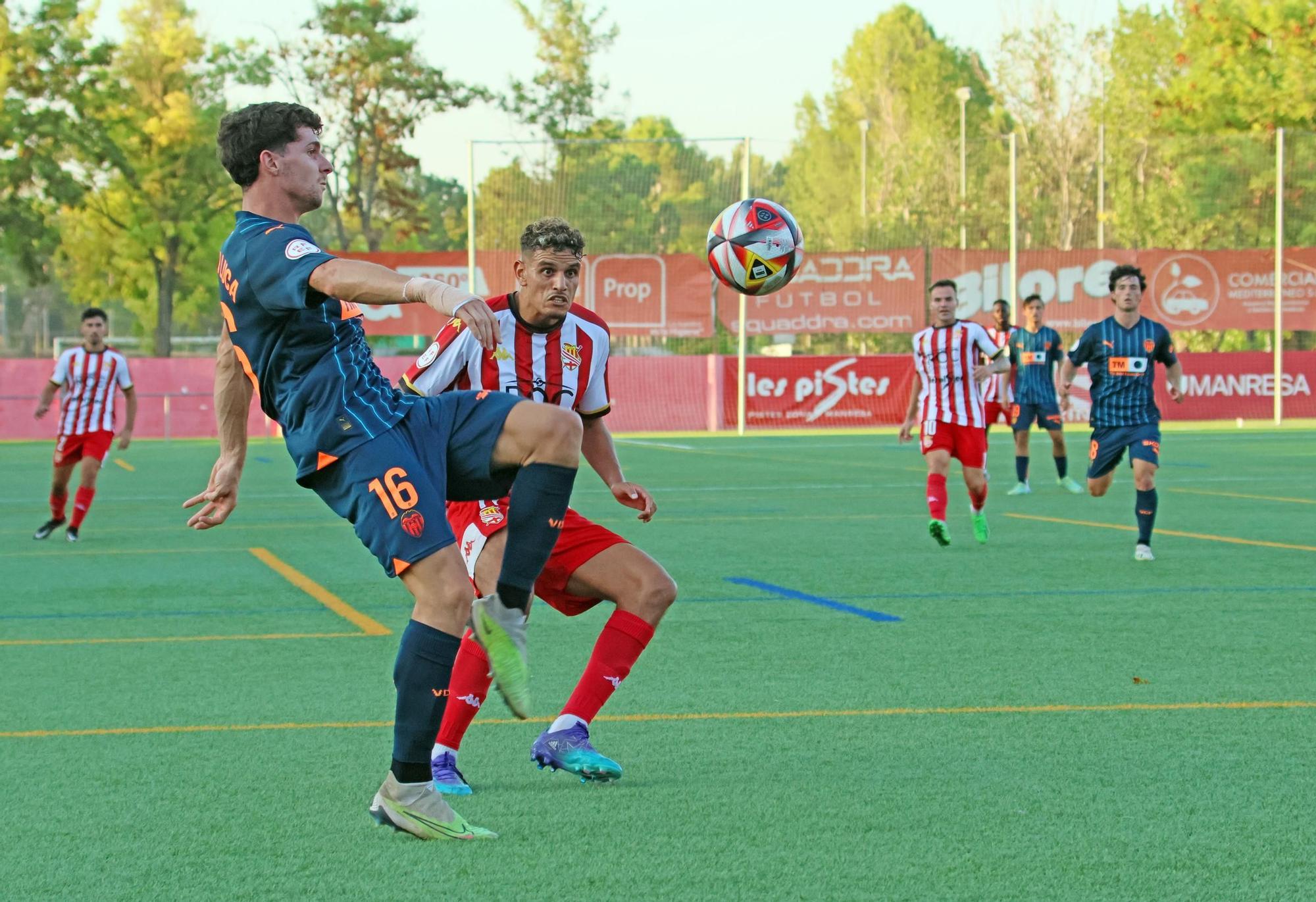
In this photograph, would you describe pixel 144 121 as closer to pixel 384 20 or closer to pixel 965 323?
pixel 384 20

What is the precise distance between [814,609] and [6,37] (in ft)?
144

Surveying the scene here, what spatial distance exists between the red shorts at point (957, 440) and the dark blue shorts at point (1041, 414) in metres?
6.09

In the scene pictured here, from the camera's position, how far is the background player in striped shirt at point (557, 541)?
17.2ft

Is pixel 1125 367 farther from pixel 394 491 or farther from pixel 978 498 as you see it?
pixel 394 491

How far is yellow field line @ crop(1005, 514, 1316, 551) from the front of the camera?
1224 cm

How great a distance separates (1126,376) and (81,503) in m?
9.01

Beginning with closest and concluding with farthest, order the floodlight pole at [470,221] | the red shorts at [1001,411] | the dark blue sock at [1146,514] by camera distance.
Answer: the dark blue sock at [1146,514] → the red shorts at [1001,411] → the floodlight pole at [470,221]

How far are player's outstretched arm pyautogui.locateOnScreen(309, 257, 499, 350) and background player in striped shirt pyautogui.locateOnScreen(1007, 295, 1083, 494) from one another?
15.2m

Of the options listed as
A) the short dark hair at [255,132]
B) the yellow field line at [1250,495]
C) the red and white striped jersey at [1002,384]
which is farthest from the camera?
the red and white striped jersey at [1002,384]

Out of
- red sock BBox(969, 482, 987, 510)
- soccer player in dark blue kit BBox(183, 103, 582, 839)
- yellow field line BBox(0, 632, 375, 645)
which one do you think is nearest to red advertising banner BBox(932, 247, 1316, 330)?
red sock BBox(969, 482, 987, 510)

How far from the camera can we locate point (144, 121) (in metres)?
50.6

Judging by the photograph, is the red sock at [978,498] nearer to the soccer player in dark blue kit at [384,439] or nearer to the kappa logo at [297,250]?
the soccer player in dark blue kit at [384,439]

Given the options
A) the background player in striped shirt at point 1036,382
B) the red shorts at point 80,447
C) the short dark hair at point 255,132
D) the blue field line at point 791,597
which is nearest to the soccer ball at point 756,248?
the blue field line at point 791,597

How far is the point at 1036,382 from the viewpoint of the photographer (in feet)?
63.9
